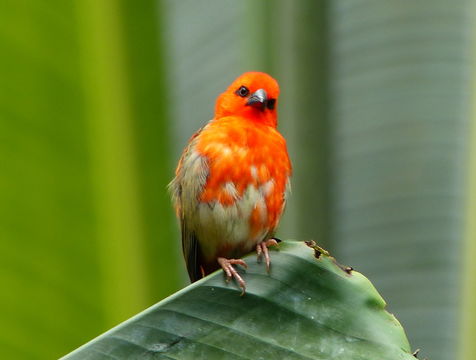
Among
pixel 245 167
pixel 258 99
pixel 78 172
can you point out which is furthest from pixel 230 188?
pixel 78 172

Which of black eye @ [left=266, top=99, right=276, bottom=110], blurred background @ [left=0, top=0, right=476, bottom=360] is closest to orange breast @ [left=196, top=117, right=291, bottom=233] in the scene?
blurred background @ [left=0, top=0, right=476, bottom=360]

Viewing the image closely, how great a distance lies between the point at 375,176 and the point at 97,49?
1761mm

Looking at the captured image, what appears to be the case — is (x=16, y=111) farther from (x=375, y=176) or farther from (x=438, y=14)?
(x=438, y=14)

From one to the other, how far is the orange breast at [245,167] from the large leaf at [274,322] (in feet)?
3.46

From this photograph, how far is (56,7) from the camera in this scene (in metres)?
2.11

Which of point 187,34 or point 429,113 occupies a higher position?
point 187,34

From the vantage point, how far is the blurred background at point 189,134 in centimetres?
201

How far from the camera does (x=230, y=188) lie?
122 inches

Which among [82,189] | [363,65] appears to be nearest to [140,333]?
[82,189]

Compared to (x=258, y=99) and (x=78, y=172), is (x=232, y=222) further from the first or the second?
(x=78, y=172)

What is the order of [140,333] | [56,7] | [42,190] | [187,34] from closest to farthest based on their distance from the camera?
[140,333] < [42,190] < [56,7] < [187,34]

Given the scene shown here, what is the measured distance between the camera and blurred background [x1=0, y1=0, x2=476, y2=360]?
6.58ft

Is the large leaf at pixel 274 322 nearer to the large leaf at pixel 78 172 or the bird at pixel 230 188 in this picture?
the large leaf at pixel 78 172

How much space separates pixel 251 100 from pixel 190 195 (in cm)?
53
